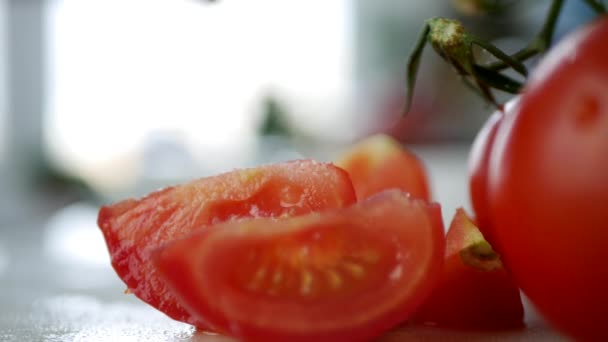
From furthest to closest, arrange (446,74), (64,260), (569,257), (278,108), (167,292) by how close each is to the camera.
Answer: (446,74) < (278,108) < (64,260) < (167,292) < (569,257)

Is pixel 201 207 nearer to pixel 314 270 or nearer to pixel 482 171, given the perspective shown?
pixel 314 270

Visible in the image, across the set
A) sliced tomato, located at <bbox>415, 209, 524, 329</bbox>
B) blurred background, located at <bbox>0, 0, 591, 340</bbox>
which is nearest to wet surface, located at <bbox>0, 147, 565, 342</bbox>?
sliced tomato, located at <bbox>415, 209, 524, 329</bbox>

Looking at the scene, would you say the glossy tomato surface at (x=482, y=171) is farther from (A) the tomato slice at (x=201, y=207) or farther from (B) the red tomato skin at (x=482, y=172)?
(A) the tomato slice at (x=201, y=207)

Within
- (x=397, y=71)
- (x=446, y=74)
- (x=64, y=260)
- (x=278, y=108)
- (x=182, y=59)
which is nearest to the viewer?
(x=64, y=260)

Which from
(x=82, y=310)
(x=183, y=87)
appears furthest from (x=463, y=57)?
(x=183, y=87)

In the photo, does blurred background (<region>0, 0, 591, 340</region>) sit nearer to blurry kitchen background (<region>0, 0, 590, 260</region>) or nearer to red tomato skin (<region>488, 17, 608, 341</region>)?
→ blurry kitchen background (<region>0, 0, 590, 260</region>)

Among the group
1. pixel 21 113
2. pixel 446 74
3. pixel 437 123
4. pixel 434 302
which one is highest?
pixel 434 302

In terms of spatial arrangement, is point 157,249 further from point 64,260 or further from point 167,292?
point 64,260

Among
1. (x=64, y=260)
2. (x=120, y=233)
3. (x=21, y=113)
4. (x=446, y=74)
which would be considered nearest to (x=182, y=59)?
(x=21, y=113)
